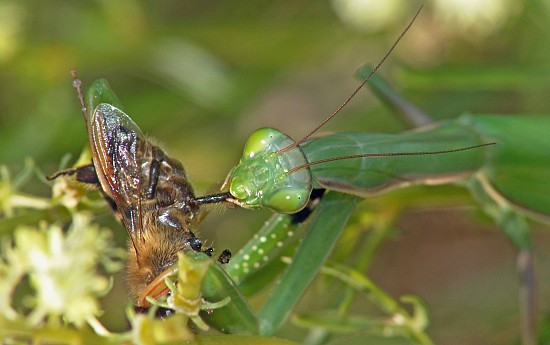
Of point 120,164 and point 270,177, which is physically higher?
point 270,177

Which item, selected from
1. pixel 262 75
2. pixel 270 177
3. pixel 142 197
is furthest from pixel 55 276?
pixel 262 75

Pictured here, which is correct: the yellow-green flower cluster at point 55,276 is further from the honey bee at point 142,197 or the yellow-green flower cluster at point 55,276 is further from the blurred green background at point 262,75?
the blurred green background at point 262,75

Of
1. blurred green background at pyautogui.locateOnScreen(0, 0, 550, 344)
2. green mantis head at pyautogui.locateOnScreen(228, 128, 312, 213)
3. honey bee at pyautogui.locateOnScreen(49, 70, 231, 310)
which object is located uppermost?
blurred green background at pyautogui.locateOnScreen(0, 0, 550, 344)

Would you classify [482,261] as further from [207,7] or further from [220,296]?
[220,296]

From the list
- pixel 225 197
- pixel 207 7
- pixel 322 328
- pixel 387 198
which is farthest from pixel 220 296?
pixel 207 7

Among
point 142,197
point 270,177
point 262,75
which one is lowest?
point 142,197

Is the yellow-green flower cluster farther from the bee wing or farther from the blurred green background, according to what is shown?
the blurred green background

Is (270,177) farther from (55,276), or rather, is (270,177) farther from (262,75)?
(262,75)

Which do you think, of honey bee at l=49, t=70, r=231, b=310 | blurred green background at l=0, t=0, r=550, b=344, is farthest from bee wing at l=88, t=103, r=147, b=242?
blurred green background at l=0, t=0, r=550, b=344
